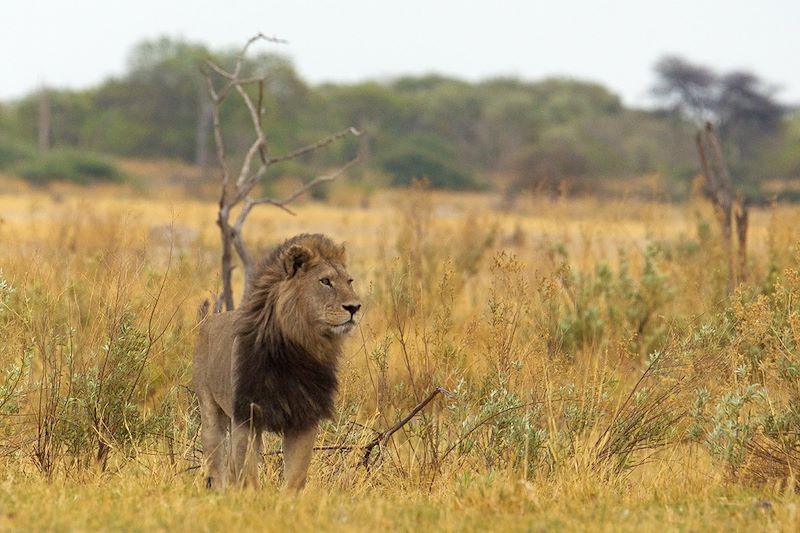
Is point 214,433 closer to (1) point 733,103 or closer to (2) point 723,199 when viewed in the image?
(2) point 723,199

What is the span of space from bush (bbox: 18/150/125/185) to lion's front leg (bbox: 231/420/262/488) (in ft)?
138

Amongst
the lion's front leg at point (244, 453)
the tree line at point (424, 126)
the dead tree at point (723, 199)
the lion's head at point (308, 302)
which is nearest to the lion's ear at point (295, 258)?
the lion's head at point (308, 302)

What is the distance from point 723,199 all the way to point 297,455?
315 inches

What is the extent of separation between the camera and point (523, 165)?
44781 mm

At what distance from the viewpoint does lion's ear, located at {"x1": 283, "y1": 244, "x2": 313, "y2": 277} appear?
6277 mm

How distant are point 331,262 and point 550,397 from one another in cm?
162

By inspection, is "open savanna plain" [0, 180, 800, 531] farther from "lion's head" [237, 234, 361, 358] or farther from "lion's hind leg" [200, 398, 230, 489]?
"lion's head" [237, 234, 361, 358]

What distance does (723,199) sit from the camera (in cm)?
1295

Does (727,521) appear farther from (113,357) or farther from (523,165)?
(523,165)

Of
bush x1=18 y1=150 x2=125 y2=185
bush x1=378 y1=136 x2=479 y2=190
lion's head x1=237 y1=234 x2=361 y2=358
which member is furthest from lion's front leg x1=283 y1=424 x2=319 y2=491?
bush x1=378 y1=136 x2=479 y2=190

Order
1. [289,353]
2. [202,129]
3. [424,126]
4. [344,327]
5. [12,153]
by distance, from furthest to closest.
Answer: [424,126] → [202,129] → [12,153] → [289,353] → [344,327]

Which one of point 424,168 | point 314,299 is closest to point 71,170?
point 424,168

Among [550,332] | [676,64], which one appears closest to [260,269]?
[550,332]

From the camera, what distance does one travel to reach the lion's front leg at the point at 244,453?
20.2 feet
